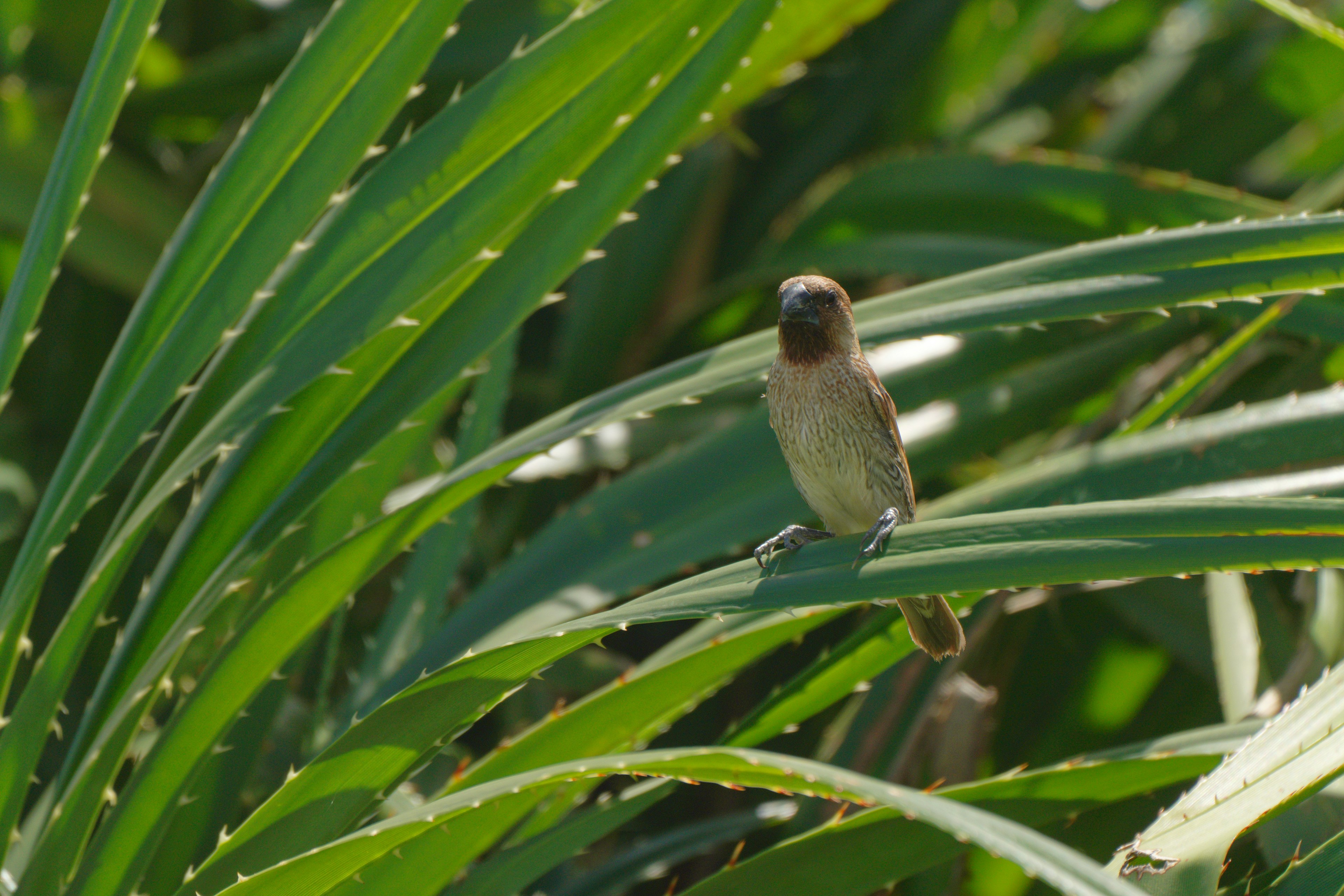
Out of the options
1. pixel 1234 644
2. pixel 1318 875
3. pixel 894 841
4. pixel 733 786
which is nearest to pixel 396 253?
pixel 733 786

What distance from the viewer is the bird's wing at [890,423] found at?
59.6 inches

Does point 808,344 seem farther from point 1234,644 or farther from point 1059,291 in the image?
point 1234,644

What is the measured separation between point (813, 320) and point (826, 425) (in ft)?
→ 0.56

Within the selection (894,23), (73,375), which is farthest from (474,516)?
(894,23)

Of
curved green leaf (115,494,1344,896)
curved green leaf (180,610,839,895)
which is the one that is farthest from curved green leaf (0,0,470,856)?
curved green leaf (180,610,839,895)

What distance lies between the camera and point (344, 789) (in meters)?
1.07

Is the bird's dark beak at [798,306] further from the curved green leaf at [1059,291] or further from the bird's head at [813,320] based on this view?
the curved green leaf at [1059,291]

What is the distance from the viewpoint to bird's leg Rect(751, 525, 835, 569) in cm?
134

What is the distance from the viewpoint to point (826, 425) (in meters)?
1.50

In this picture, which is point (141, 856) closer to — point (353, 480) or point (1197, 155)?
point (353, 480)

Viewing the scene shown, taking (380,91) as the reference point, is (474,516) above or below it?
below

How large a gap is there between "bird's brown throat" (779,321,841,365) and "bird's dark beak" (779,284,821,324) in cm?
3

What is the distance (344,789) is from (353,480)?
51cm

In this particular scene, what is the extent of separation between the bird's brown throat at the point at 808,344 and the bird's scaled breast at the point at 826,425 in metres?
0.01
